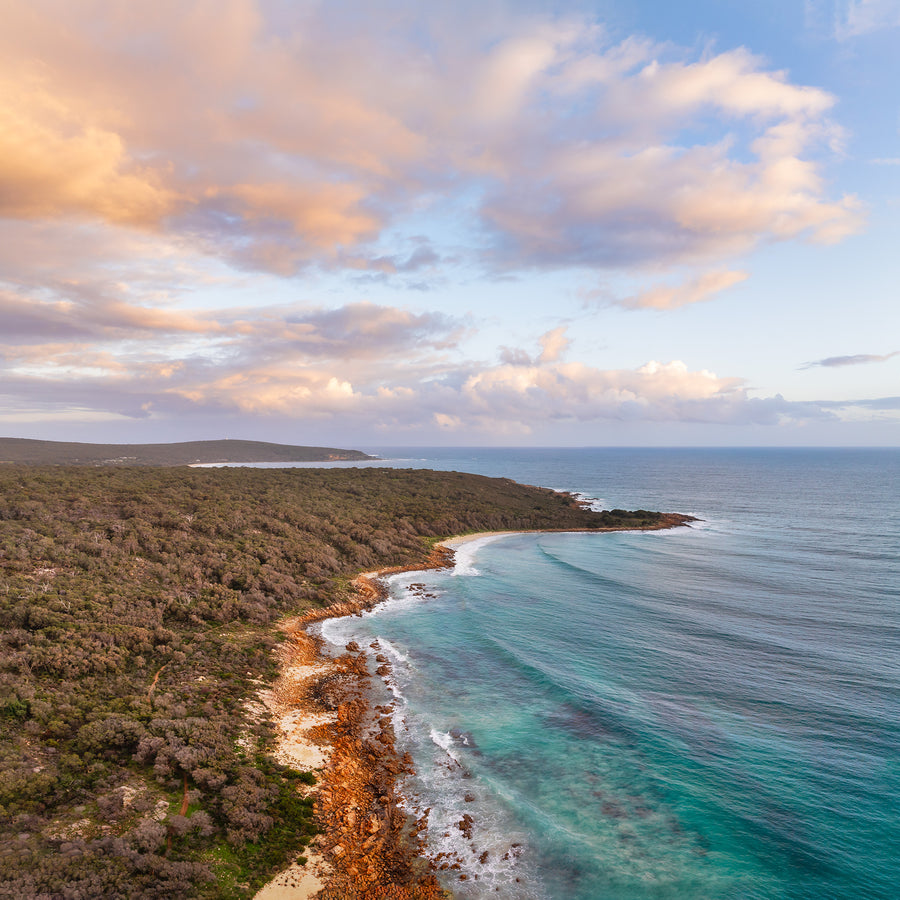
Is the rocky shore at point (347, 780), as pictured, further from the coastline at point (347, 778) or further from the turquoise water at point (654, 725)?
the turquoise water at point (654, 725)

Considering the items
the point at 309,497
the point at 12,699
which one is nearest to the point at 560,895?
the point at 12,699

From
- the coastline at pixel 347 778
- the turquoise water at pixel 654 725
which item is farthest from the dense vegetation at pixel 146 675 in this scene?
the turquoise water at pixel 654 725

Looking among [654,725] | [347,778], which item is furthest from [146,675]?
[654,725]

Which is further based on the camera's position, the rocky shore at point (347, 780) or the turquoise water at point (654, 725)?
the turquoise water at point (654, 725)

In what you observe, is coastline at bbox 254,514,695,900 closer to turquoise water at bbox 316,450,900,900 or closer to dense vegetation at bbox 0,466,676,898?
dense vegetation at bbox 0,466,676,898

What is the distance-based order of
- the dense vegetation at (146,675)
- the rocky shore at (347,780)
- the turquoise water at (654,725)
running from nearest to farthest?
the dense vegetation at (146,675) < the rocky shore at (347,780) < the turquoise water at (654,725)

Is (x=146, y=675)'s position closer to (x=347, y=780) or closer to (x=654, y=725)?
(x=347, y=780)
